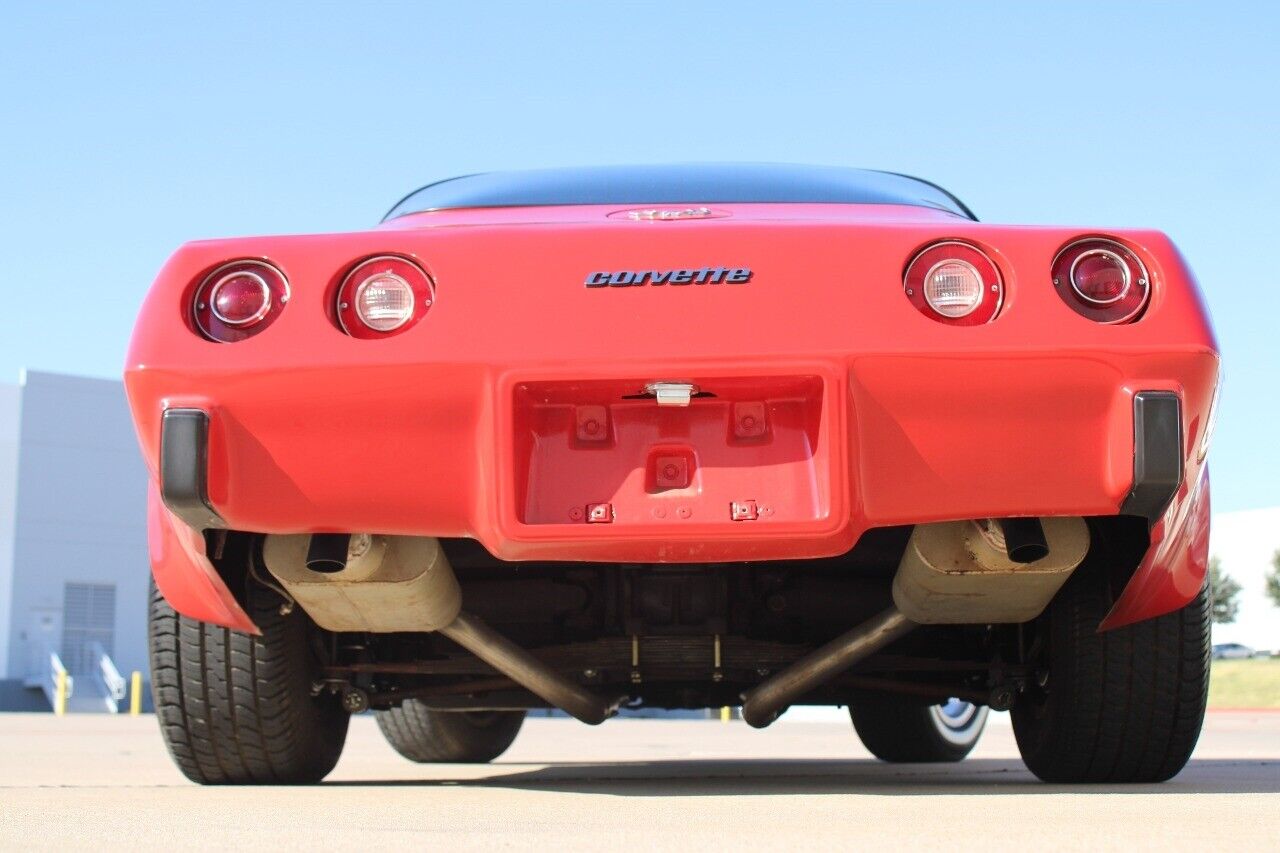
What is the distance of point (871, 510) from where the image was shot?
105 inches

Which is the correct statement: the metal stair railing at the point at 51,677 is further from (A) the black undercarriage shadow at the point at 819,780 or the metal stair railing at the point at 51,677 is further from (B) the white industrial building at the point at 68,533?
(A) the black undercarriage shadow at the point at 819,780

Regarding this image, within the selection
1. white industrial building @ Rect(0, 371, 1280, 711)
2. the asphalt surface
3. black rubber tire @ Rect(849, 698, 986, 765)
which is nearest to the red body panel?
the asphalt surface

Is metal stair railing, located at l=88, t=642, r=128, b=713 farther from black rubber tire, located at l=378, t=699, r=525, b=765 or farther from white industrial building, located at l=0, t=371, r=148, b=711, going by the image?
black rubber tire, located at l=378, t=699, r=525, b=765

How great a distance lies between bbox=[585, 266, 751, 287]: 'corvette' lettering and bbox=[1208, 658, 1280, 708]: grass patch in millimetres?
26845

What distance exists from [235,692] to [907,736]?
307 cm

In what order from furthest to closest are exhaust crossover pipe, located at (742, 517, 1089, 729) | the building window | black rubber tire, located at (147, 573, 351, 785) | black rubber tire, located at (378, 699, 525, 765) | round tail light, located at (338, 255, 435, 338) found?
the building window, black rubber tire, located at (378, 699, 525, 765), black rubber tire, located at (147, 573, 351, 785), exhaust crossover pipe, located at (742, 517, 1089, 729), round tail light, located at (338, 255, 435, 338)

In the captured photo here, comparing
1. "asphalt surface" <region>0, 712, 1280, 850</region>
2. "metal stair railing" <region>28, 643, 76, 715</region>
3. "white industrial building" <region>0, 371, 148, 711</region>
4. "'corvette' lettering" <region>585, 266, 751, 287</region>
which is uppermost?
"'corvette' lettering" <region>585, 266, 751, 287</region>

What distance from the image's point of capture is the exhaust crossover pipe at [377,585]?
2971mm

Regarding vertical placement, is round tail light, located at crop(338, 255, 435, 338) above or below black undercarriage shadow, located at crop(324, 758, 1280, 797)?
above

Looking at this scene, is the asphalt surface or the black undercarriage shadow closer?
the asphalt surface

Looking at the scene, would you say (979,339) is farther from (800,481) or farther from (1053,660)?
(1053,660)

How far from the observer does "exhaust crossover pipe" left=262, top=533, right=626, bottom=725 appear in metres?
2.97

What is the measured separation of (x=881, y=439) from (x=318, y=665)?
1.63 meters

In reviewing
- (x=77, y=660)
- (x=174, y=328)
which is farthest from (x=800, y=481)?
(x=77, y=660)
